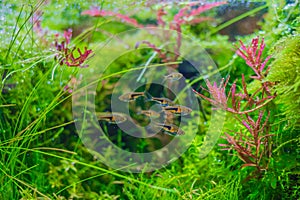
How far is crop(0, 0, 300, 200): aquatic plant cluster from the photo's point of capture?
1.50 m

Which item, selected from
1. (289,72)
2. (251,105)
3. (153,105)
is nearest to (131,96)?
(153,105)

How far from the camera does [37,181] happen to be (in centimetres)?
187

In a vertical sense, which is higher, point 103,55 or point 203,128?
point 103,55

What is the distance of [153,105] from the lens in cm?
181

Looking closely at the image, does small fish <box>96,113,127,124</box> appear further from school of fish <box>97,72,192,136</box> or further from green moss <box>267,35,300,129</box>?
green moss <box>267,35,300,129</box>

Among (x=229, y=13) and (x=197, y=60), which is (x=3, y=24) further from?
(x=229, y=13)

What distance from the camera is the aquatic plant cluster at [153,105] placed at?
150 centimetres

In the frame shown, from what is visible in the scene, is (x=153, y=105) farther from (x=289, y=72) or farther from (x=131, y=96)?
(x=289, y=72)

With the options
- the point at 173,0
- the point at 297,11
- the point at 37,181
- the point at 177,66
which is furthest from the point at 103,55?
the point at 297,11

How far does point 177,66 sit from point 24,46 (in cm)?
91

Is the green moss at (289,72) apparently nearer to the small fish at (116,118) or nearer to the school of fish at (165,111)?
the school of fish at (165,111)

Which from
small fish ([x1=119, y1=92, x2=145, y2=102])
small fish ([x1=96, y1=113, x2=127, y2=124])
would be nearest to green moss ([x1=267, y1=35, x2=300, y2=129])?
small fish ([x1=119, y1=92, x2=145, y2=102])

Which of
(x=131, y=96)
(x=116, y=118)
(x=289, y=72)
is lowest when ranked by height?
(x=116, y=118)

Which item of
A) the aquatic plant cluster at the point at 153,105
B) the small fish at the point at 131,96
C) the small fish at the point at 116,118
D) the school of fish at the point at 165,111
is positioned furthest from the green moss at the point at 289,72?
the small fish at the point at 116,118
